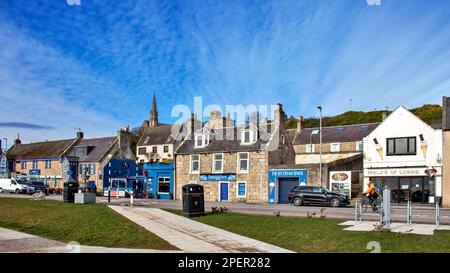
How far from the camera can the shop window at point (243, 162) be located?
41938 mm

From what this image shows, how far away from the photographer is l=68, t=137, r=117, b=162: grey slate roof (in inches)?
2334

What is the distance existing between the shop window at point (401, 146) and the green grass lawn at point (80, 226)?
27.5 metres

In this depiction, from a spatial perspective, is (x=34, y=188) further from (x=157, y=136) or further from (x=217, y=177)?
(x=157, y=136)

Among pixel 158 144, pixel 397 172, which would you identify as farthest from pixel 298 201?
pixel 158 144

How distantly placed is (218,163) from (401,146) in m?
18.1

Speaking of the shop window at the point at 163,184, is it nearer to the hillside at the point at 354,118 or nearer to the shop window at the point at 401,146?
the shop window at the point at 401,146

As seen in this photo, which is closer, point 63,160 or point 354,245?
point 354,245

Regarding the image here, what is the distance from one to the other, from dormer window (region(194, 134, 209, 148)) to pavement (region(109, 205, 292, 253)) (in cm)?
2641

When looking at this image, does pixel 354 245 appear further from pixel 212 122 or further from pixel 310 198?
pixel 212 122
